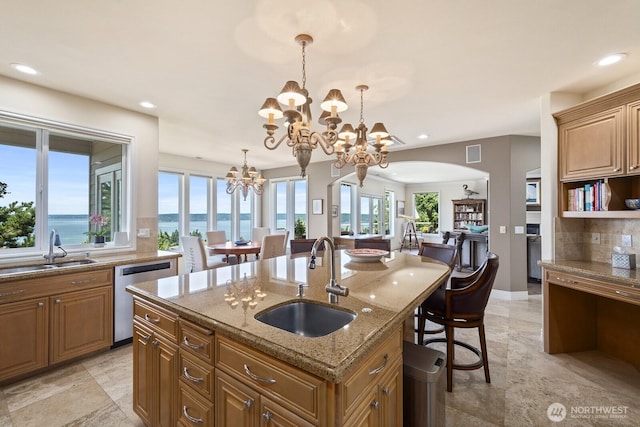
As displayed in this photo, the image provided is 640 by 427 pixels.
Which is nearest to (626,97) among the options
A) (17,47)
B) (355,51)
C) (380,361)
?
(355,51)

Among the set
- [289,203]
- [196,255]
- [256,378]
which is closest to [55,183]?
[196,255]

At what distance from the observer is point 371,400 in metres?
1.15

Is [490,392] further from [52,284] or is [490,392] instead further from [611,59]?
[52,284]

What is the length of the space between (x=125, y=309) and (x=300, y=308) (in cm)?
247

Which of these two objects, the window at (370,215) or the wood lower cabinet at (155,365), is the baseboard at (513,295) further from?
the wood lower cabinet at (155,365)

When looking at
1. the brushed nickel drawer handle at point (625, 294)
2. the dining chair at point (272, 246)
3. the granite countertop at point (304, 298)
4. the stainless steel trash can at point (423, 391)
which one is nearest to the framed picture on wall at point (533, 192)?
the brushed nickel drawer handle at point (625, 294)

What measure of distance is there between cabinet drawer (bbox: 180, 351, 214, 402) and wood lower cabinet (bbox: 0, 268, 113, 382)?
195 cm

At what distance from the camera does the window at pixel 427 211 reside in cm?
1118

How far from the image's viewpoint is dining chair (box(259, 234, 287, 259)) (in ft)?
15.3

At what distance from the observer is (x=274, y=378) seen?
42.1 inches

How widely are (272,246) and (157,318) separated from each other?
317 centimetres

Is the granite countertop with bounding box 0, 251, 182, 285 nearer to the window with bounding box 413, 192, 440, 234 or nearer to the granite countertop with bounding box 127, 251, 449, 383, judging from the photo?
the granite countertop with bounding box 127, 251, 449, 383

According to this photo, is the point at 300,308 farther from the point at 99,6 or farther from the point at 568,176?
the point at 568,176

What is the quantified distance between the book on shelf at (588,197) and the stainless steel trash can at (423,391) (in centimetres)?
234
